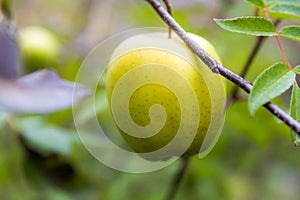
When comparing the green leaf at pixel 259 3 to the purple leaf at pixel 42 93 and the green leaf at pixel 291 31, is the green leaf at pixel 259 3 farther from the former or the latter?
the purple leaf at pixel 42 93

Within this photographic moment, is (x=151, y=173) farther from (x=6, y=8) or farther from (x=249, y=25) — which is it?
(x=249, y=25)

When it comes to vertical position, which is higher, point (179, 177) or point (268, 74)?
point (268, 74)

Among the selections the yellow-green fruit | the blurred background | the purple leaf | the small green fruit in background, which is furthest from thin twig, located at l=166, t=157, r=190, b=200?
the small green fruit in background

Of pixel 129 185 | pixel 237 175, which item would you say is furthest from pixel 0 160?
pixel 237 175

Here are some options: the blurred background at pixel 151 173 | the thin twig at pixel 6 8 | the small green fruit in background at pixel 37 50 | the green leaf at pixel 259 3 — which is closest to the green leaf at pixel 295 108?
the green leaf at pixel 259 3

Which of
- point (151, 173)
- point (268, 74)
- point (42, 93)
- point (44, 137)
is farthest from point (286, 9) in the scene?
point (151, 173)

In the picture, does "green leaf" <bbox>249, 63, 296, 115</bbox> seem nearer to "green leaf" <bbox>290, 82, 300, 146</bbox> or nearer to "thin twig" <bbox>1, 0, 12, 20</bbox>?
"green leaf" <bbox>290, 82, 300, 146</bbox>
